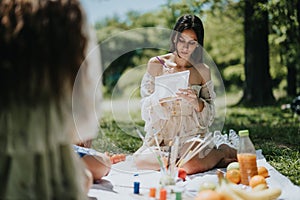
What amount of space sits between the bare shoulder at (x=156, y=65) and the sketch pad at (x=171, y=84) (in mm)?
90

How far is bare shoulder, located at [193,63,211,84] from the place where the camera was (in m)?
2.72

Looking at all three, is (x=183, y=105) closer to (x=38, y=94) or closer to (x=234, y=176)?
(x=234, y=176)

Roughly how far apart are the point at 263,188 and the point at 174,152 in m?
0.48

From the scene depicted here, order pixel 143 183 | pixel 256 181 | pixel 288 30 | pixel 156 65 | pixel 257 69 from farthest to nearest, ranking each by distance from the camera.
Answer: pixel 257 69
pixel 288 30
pixel 156 65
pixel 143 183
pixel 256 181

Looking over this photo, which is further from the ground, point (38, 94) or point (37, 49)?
point (37, 49)

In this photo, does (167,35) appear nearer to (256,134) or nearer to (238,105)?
(256,134)

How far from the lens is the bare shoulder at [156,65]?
274 centimetres

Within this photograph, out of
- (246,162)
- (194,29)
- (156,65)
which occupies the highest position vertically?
(194,29)

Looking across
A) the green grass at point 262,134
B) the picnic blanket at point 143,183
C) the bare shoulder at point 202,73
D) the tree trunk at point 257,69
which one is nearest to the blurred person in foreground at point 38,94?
the picnic blanket at point 143,183

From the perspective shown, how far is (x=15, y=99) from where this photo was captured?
4.54 ft

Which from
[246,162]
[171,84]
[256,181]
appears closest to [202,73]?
[171,84]

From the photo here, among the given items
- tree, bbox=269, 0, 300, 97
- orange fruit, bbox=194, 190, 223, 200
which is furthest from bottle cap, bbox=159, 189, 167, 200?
tree, bbox=269, 0, 300, 97

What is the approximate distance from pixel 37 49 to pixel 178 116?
1.45 m

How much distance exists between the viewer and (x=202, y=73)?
273 cm
